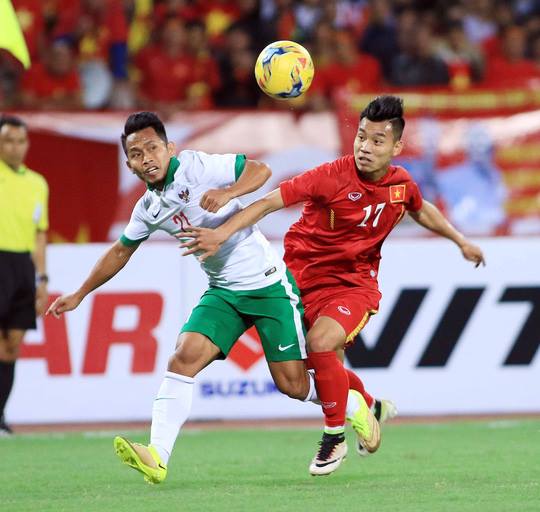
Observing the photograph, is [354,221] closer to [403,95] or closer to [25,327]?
[25,327]

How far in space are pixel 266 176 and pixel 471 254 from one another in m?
1.65

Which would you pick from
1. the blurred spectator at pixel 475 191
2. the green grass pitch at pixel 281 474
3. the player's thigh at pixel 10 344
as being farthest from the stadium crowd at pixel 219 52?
the green grass pitch at pixel 281 474

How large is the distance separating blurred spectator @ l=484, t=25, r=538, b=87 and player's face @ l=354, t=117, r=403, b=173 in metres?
8.69

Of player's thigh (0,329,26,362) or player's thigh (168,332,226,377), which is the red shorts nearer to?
player's thigh (168,332,226,377)

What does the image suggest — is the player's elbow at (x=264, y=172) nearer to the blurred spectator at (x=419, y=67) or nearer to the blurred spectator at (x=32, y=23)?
the blurred spectator at (x=32, y=23)

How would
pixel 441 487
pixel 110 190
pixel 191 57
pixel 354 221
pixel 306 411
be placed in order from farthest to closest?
pixel 191 57
pixel 110 190
pixel 306 411
pixel 354 221
pixel 441 487

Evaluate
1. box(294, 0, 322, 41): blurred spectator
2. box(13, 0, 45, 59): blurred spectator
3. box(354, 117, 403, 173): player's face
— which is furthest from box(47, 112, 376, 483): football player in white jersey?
box(294, 0, 322, 41): blurred spectator

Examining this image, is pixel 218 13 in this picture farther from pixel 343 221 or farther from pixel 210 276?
pixel 210 276

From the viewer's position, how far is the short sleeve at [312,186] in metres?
7.18

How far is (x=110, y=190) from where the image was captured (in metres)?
13.9

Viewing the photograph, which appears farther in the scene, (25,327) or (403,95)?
(403,95)

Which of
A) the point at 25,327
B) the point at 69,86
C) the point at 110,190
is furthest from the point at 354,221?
the point at 69,86

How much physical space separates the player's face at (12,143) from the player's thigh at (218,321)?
12.0 ft

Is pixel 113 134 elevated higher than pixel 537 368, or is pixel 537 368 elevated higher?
pixel 113 134
